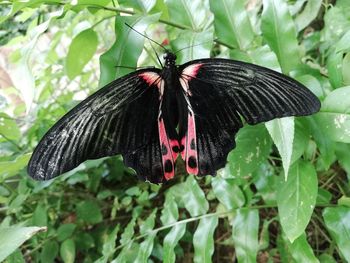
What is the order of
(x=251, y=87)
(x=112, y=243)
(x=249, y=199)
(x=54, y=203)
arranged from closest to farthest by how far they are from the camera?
1. (x=251, y=87)
2. (x=249, y=199)
3. (x=112, y=243)
4. (x=54, y=203)

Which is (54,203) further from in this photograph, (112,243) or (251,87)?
(251,87)

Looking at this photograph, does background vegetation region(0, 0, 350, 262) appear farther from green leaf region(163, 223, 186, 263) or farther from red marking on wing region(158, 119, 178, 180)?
red marking on wing region(158, 119, 178, 180)

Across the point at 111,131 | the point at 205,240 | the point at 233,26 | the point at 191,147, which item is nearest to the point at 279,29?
the point at 233,26

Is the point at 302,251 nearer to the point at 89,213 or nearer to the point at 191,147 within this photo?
the point at 191,147

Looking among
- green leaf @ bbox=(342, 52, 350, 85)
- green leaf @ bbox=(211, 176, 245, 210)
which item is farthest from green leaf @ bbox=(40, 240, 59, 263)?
green leaf @ bbox=(342, 52, 350, 85)

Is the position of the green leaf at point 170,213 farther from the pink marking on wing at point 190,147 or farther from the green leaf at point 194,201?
the pink marking on wing at point 190,147

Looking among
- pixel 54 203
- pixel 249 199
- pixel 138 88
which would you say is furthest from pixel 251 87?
pixel 54 203
